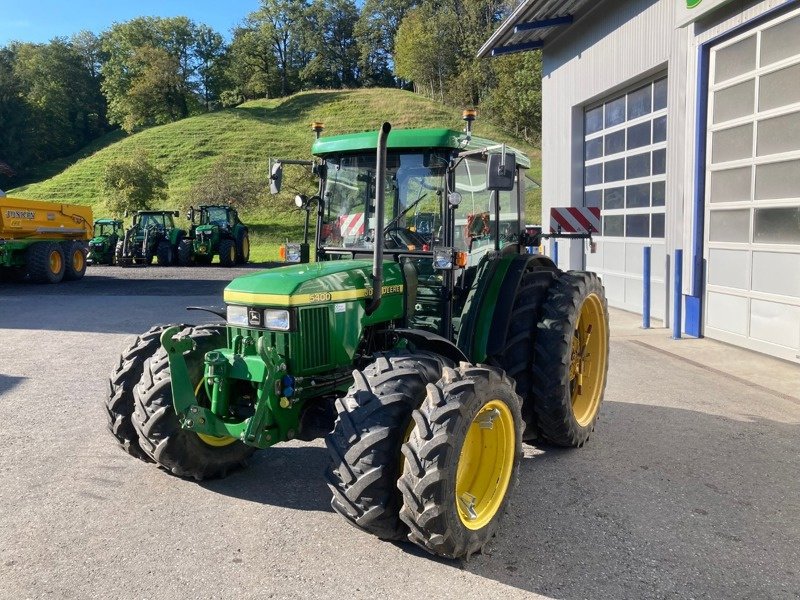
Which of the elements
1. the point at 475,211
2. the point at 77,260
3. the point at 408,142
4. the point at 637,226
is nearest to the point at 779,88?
the point at 637,226

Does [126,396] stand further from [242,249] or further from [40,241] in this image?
[242,249]

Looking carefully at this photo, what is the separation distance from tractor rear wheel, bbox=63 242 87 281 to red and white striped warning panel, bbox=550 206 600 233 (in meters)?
13.5

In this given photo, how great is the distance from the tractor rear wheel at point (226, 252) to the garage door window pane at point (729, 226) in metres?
16.3

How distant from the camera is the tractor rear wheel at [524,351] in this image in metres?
4.41

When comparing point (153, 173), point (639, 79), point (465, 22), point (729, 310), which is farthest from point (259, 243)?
point (465, 22)

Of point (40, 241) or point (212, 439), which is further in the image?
point (40, 241)

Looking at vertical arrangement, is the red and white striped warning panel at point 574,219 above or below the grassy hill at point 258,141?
below

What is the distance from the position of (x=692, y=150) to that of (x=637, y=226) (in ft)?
7.90

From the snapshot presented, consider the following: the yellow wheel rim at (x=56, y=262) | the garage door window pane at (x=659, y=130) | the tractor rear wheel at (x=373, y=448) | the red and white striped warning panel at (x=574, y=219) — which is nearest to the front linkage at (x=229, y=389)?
the tractor rear wheel at (x=373, y=448)

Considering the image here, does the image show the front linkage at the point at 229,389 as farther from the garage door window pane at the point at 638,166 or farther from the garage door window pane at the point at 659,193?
the garage door window pane at the point at 638,166

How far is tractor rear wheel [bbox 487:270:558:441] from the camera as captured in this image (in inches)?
174

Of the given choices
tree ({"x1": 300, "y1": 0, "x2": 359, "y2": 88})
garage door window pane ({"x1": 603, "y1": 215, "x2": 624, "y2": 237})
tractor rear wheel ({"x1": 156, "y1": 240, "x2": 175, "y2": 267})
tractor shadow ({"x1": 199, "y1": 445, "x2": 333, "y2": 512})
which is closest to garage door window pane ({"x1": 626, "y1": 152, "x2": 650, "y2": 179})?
garage door window pane ({"x1": 603, "y1": 215, "x2": 624, "y2": 237})

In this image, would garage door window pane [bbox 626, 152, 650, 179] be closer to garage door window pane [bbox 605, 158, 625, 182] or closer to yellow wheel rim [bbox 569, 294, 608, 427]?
garage door window pane [bbox 605, 158, 625, 182]

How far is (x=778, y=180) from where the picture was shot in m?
7.51
